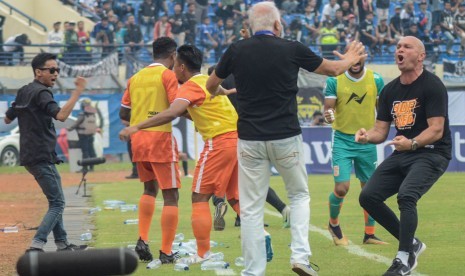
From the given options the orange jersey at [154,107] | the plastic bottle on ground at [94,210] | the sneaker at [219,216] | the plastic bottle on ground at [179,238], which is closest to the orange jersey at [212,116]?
the orange jersey at [154,107]

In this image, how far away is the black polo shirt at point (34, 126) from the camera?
34.4ft

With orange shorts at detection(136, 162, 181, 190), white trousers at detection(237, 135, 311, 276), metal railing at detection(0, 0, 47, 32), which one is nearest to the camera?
white trousers at detection(237, 135, 311, 276)

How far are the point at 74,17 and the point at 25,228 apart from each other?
2764 cm

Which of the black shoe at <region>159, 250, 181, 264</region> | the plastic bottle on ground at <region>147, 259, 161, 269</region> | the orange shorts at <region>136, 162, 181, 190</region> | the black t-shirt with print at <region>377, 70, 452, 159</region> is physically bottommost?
the black shoe at <region>159, 250, 181, 264</region>

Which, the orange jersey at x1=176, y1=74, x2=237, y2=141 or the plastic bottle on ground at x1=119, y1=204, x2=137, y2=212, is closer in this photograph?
the orange jersey at x1=176, y1=74, x2=237, y2=141

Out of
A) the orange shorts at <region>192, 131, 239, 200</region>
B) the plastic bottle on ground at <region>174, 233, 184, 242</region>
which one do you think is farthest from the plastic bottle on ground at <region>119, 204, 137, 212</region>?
the orange shorts at <region>192, 131, 239, 200</region>

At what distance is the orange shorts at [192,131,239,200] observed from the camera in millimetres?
9523

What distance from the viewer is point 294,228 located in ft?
26.5

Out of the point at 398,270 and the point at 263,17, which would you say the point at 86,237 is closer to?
the point at 398,270

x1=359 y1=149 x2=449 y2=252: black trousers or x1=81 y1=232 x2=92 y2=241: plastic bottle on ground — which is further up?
x1=359 y1=149 x2=449 y2=252: black trousers

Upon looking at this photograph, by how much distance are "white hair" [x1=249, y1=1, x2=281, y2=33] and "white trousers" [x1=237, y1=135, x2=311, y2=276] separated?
2.97ft

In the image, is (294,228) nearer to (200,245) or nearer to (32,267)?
(200,245)

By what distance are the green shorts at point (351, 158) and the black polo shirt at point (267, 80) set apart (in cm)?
392

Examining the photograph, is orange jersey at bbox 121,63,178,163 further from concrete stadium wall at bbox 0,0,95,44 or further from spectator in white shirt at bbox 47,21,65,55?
concrete stadium wall at bbox 0,0,95,44
